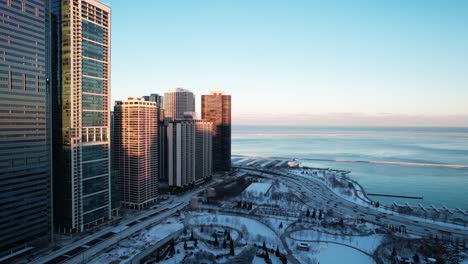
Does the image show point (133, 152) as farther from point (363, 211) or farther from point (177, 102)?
point (177, 102)

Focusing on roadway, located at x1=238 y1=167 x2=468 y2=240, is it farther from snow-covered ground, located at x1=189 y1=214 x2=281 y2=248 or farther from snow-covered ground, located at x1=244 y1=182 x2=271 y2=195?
snow-covered ground, located at x1=189 y1=214 x2=281 y2=248

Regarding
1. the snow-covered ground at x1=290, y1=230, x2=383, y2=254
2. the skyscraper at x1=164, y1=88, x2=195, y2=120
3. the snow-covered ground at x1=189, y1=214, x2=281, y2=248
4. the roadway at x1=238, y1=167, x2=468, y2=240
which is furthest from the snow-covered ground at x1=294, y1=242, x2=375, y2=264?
the skyscraper at x1=164, y1=88, x2=195, y2=120

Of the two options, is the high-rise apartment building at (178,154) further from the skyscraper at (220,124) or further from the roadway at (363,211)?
the skyscraper at (220,124)

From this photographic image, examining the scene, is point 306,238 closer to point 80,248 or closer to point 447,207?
point 80,248

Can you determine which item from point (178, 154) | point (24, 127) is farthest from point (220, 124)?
point (24, 127)

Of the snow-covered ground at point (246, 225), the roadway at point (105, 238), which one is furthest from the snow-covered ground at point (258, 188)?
the snow-covered ground at point (246, 225)

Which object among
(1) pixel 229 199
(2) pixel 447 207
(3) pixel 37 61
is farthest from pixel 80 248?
(2) pixel 447 207
